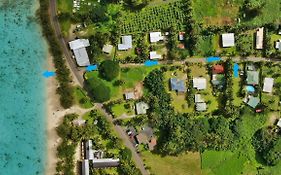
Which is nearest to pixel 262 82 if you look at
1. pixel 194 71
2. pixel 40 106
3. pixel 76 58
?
pixel 194 71

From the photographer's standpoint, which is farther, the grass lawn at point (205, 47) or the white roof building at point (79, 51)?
the grass lawn at point (205, 47)

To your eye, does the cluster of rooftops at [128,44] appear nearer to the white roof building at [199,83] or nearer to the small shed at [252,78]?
the small shed at [252,78]

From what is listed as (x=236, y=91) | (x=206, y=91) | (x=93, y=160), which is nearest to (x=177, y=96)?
(x=206, y=91)

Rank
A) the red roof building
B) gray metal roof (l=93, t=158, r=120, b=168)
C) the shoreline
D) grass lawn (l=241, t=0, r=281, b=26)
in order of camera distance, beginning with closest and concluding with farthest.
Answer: gray metal roof (l=93, t=158, r=120, b=168) → the shoreline → the red roof building → grass lawn (l=241, t=0, r=281, b=26)

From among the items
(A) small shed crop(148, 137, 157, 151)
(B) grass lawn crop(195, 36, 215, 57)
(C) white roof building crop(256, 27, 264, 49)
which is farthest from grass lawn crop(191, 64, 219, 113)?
(A) small shed crop(148, 137, 157, 151)

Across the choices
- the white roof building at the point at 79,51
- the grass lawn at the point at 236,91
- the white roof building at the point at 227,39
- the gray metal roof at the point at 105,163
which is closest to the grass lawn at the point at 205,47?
the white roof building at the point at 227,39

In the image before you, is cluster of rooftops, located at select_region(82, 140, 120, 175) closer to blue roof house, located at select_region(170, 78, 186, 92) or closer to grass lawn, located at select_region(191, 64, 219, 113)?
blue roof house, located at select_region(170, 78, 186, 92)
